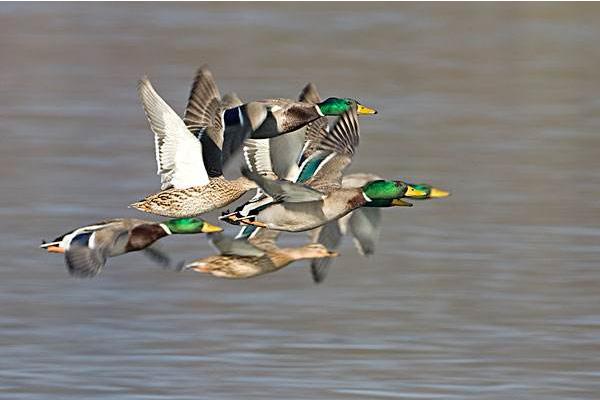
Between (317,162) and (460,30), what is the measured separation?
11.7 metres

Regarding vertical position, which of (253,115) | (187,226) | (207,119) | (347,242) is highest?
(253,115)

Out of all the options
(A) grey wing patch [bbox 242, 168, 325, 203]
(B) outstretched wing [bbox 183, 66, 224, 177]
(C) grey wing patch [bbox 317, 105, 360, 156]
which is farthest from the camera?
(C) grey wing patch [bbox 317, 105, 360, 156]

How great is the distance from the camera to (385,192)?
310 inches

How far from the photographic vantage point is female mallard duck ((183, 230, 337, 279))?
8125mm

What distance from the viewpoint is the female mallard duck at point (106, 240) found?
728 centimetres

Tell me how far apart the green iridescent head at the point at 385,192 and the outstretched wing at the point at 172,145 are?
28.4 inches

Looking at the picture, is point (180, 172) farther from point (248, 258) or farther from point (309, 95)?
point (309, 95)

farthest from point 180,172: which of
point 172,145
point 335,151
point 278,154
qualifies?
point 335,151

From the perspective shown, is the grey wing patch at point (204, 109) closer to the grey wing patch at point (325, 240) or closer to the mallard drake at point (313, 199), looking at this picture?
the mallard drake at point (313, 199)

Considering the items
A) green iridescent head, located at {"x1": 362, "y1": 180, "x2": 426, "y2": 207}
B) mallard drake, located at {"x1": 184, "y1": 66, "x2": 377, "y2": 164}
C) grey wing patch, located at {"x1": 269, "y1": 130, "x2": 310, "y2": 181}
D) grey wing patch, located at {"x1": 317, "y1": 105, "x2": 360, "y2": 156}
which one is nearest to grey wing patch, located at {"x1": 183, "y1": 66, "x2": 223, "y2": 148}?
mallard drake, located at {"x1": 184, "y1": 66, "x2": 377, "y2": 164}

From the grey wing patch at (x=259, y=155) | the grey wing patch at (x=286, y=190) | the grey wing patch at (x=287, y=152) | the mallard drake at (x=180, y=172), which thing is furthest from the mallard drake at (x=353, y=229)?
the grey wing patch at (x=286, y=190)

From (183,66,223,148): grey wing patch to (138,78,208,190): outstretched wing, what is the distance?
322 mm

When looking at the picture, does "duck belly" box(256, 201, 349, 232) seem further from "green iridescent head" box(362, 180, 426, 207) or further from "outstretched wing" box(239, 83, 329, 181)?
"outstretched wing" box(239, 83, 329, 181)

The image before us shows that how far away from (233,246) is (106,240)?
0.86 m
